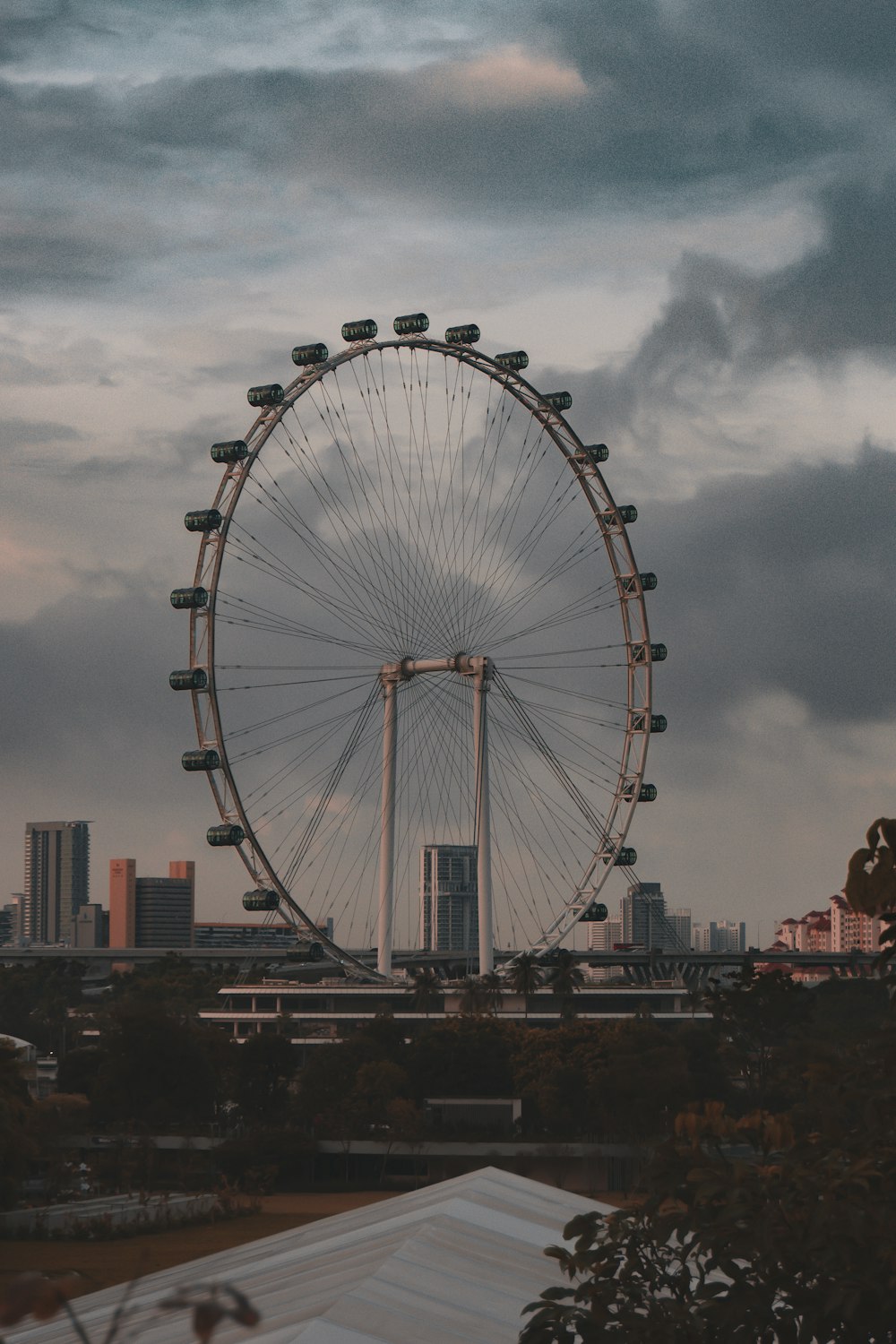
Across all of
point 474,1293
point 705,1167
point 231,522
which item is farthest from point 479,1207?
point 231,522

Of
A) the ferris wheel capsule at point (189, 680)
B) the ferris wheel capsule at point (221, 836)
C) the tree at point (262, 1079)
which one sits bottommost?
the tree at point (262, 1079)

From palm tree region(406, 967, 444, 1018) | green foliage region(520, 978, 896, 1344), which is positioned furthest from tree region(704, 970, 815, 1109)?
green foliage region(520, 978, 896, 1344)

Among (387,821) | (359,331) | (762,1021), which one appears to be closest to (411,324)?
(359,331)

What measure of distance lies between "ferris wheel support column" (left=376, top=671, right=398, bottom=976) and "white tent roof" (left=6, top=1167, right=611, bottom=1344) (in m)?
47.9

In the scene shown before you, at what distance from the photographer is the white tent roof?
16031 mm

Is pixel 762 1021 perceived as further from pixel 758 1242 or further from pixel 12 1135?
pixel 758 1242

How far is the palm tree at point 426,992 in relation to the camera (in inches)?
4011

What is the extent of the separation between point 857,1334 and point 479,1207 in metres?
14.8

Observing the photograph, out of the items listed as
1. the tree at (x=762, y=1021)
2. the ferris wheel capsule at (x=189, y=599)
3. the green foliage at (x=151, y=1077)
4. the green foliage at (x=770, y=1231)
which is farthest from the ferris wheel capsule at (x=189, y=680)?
the green foliage at (x=770, y=1231)

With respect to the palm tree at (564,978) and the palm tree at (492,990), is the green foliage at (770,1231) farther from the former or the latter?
the palm tree at (564,978)

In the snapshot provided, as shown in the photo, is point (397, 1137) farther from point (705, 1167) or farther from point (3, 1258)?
point (705, 1167)

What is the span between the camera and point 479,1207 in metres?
22.7

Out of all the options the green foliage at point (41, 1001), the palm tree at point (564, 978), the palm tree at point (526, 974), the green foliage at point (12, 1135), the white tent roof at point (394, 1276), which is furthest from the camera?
the green foliage at point (41, 1001)

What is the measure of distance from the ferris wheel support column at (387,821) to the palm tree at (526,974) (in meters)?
10.1
